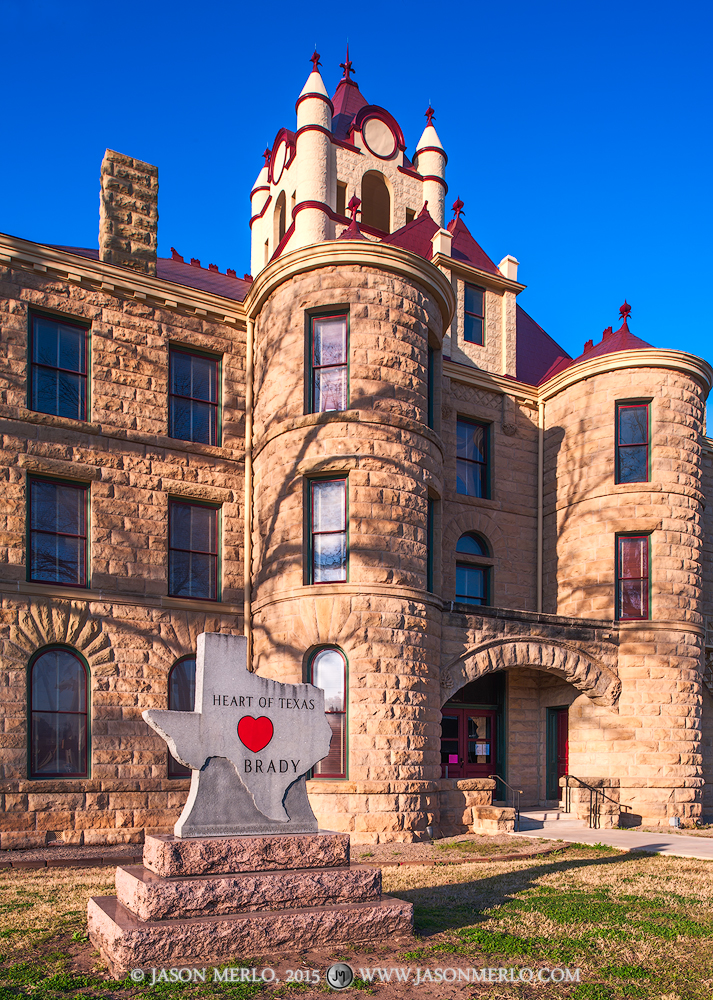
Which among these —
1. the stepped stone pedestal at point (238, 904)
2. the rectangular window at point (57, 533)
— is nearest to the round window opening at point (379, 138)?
the rectangular window at point (57, 533)

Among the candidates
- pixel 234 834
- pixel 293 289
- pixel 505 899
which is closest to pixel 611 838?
pixel 505 899

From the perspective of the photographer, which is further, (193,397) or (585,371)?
(585,371)

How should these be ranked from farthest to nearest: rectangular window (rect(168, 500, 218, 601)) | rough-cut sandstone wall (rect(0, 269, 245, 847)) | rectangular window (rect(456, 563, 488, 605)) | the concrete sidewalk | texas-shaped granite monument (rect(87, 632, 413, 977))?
rectangular window (rect(456, 563, 488, 605))
rectangular window (rect(168, 500, 218, 601))
rough-cut sandstone wall (rect(0, 269, 245, 847))
the concrete sidewalk
texas-shaped granite monument (rect(87, 632, 413, 977))

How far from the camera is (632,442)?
19.5 meters

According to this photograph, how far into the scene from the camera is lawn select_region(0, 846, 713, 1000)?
19.5 feet

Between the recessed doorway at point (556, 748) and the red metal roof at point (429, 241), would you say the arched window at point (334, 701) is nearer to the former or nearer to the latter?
the recessed doorway at point (556, 748)

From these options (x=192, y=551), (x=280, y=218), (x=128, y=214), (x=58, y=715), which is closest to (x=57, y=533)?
(x=192, y=551)

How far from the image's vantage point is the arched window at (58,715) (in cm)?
1463

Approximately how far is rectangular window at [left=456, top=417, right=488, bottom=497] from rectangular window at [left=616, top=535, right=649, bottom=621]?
348 cm

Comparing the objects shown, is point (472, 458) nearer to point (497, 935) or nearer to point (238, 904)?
point (497, 935)

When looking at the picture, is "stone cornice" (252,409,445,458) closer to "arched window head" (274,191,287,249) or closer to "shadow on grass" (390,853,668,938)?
"shadow on grass" (390,853,668,938)

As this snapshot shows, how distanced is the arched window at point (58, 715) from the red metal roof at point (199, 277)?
9010mm

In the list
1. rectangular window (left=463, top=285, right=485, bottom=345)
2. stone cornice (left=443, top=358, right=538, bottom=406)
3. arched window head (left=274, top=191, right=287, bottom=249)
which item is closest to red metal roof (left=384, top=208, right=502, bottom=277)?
rectangular window (left=463, top=285, right=485, bottom=345)

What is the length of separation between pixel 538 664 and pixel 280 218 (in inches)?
567
